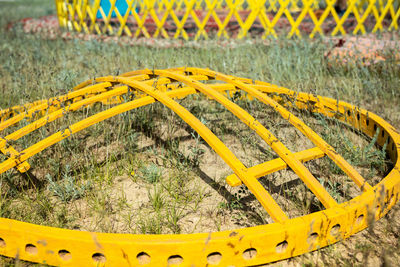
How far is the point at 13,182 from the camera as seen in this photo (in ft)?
6.57

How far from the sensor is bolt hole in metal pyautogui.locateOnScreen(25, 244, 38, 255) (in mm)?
1343

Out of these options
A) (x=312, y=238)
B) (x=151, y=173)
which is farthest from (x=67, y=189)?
(x=312, y=238)

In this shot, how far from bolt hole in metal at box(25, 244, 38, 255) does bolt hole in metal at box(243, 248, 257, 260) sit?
0.82 m

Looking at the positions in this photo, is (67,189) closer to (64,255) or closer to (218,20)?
(64,255)

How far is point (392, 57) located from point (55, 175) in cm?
369

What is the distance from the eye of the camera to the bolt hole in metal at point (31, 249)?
1343 mm

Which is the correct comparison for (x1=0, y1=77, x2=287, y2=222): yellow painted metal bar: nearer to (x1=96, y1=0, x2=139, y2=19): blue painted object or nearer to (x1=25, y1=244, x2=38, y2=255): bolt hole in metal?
(x1=25, y1=244, x2=38, y2=255): bolt hole in metal

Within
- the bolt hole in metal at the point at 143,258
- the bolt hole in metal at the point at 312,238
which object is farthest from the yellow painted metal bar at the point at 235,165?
the bolt hole in metal at the point at 143,258

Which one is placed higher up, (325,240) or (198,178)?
(198,178)

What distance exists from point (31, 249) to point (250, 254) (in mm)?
868

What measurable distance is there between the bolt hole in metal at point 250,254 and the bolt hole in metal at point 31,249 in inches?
32.3

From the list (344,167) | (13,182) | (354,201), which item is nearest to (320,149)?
(344,167)

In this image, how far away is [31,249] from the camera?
4.43 ft

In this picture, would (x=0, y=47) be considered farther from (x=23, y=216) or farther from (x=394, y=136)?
(x=394, y=136)
